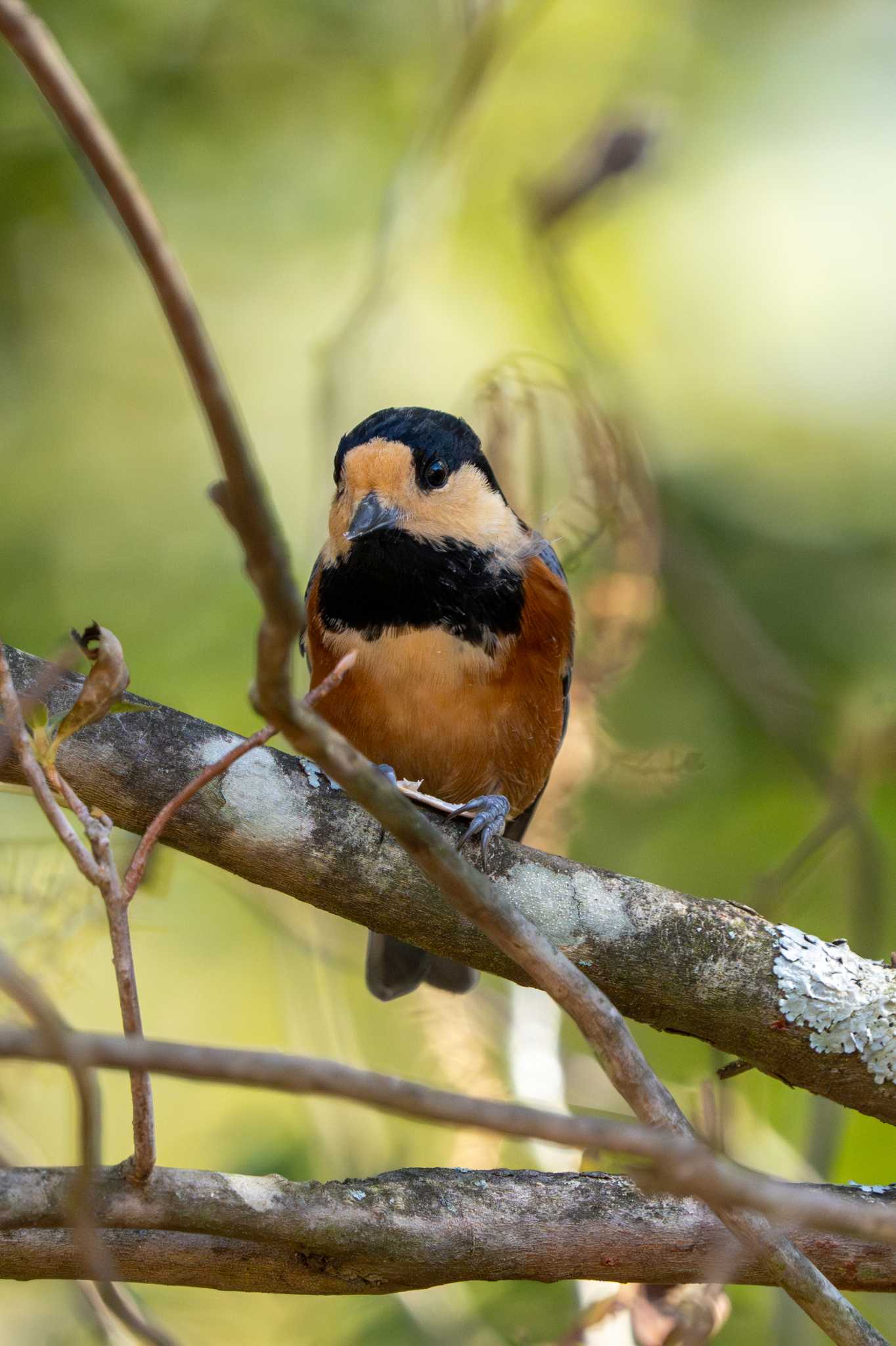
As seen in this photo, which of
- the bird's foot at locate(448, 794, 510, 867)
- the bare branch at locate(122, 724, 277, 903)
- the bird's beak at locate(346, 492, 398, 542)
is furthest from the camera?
the bird's beak at locate(346, 492, 398, 542)

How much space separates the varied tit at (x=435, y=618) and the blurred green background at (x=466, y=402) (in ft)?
1.66

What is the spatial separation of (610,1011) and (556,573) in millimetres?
2101

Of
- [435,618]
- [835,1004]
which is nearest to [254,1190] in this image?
[835,1004]

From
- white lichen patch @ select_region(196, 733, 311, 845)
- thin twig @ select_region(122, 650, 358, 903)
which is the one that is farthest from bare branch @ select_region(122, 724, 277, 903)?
white lichen patch @ select_region(196, 733, 311, 845)

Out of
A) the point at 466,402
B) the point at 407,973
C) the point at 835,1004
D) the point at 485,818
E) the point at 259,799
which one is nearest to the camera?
the point at 259,799

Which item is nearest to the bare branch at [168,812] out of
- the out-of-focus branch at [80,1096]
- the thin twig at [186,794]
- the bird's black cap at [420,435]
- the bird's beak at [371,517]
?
the thin twig at [186,794]

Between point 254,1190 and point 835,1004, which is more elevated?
point 835,1004

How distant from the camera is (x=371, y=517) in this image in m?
3.26

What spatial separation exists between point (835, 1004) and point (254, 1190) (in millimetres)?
1213

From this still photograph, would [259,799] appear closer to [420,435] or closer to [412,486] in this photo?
[412,486]

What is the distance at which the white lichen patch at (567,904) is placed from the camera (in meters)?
2.56

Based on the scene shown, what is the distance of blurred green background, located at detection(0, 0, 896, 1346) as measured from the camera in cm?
422

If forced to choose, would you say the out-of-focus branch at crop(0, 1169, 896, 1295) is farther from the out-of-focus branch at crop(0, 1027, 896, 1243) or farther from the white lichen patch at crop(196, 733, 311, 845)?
the out-of-focus branch at crop(0, 1027, 896, 1243)

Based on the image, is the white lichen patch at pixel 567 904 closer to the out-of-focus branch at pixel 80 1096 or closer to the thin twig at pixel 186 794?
the thin twig at pixel 186 794
